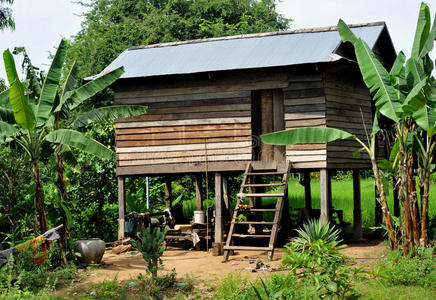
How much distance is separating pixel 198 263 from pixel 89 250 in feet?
7.64

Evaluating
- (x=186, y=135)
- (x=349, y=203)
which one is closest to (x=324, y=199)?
(x=186, y=135)

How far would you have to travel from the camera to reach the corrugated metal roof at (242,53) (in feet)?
44.9

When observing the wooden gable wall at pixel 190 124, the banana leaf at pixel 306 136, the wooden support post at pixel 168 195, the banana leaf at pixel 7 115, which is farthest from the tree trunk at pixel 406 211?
the wooden support post at pixel 168 195

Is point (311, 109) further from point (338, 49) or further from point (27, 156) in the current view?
point (27, 156)

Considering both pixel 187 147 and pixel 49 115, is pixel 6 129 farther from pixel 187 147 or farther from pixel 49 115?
pixel 187 147

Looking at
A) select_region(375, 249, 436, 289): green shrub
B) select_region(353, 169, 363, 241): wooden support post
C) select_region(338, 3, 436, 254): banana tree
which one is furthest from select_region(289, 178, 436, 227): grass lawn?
select_region(375, 249, 436, 289): green shrub

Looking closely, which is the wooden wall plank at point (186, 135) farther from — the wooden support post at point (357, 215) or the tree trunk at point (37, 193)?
the wooden support post at point (357, 215)

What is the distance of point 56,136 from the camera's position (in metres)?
11.3

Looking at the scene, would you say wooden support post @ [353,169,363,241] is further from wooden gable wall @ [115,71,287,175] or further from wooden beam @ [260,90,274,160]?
wooden gable wall @ [115,71,287,175]

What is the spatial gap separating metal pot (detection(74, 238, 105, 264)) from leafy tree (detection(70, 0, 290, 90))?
15.7 m

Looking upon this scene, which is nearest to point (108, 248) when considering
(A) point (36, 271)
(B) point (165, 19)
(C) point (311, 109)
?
(A) point (36, 271)

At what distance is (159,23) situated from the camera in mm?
28109

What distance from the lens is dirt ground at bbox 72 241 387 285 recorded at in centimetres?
1109

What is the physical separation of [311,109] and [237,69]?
6.43ft
